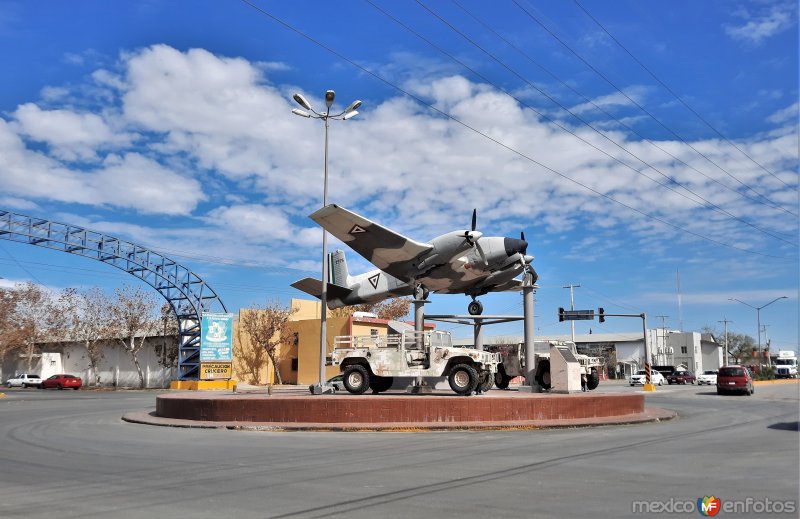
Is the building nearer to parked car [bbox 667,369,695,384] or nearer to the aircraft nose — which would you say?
parked car [bbox 667,369,695,384]

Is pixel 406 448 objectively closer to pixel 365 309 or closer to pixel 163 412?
pixel 163 412

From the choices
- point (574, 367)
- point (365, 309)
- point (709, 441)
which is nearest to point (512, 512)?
point (709, 441)

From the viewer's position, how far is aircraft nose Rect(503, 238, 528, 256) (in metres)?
24.6

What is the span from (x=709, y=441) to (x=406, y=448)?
270 inches

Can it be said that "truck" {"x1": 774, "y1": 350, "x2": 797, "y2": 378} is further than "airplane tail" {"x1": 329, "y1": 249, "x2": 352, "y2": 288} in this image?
Yes

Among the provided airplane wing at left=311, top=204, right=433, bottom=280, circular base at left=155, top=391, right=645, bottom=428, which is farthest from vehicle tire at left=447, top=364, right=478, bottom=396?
airplane wing at left=311, top=204, right=433, bottom=280

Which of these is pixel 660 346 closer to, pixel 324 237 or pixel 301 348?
pixel 301 348

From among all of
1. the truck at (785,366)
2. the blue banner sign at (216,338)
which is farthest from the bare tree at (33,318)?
the truck at (785,366)

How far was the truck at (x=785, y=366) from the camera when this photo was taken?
282 ft

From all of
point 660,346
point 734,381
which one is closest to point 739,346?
point 660,346

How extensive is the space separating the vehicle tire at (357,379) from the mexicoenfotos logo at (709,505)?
41.0 ft

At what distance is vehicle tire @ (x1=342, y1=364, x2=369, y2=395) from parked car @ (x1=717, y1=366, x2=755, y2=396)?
93.3 ft

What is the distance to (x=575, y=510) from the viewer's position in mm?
7129

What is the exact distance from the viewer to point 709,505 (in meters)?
7.34
